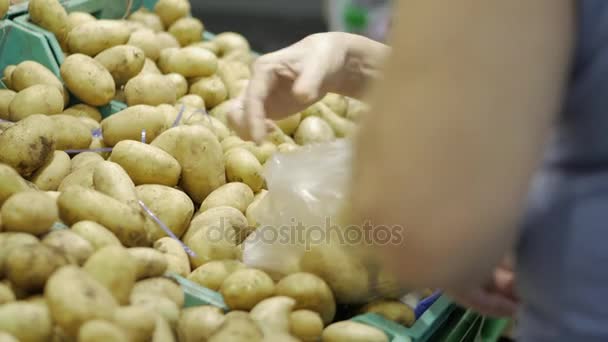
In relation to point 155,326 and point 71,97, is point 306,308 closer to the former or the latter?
point 155,326

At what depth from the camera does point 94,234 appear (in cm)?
79

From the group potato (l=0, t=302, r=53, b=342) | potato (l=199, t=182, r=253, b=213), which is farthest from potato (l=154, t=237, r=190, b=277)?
potato (l=0, t=302, r=53, b=342)

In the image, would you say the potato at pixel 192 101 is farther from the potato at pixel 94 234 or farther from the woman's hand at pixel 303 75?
the potato at pixel 94 234

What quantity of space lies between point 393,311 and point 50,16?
3.33 feet

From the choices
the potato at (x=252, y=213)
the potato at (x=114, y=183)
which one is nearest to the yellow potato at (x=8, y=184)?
the potato at (x=114, y=183)

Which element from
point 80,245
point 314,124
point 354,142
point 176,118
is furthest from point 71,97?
point 354,142

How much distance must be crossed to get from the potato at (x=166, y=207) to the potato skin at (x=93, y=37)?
0.49 m

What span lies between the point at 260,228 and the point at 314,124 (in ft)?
1.64

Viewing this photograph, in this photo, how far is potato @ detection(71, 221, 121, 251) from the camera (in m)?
0.78

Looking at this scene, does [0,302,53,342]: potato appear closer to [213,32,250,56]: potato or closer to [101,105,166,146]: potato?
[101,105,166,146]: potato

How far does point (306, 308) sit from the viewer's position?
2.69 feet

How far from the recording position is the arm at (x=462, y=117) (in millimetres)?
356

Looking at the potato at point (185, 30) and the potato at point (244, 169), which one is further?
the potato at point (185, 30)

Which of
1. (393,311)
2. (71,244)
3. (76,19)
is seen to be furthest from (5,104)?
(393,311)
